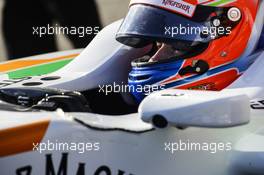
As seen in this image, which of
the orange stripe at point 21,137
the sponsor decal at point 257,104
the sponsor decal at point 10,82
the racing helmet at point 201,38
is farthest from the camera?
the sponsor decal at point 10,82

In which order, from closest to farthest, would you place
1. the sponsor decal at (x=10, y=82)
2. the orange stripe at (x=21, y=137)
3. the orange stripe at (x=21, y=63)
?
the orange stripe at (x=21, y=137)
the sponsor decal at (x=10, y=82)
the orange stripe at (x=21, y=63)

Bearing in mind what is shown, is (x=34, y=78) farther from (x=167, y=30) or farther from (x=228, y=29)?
(x=228, y=29)

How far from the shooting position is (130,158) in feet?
6.57

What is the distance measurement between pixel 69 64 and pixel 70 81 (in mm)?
208

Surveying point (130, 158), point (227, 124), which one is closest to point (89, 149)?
point (130, 158)

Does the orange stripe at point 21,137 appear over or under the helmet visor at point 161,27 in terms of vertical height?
under

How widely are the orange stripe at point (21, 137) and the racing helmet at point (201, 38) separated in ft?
2.02

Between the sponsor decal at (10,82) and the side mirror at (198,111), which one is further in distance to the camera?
the sponsor decal at (10,82)

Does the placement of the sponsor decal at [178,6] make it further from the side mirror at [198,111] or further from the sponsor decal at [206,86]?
the side mirror at [198,111]

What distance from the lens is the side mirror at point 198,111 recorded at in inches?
73.5

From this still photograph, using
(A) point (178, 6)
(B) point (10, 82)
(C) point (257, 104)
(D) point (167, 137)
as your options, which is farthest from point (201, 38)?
(B) point (10, 82)

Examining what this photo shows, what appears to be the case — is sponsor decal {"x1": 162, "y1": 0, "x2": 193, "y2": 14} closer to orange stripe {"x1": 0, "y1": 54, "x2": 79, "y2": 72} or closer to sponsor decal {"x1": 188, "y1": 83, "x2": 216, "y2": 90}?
sponsor decal {"x1": 188, "y1": 83, "x2": 216, "y2": 90}

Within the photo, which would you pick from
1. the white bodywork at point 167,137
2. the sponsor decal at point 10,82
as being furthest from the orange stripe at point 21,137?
the sponsor decal at point 10,82

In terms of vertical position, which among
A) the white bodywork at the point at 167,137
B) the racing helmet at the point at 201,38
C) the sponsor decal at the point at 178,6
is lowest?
the white bodywork at the point at 167,137
